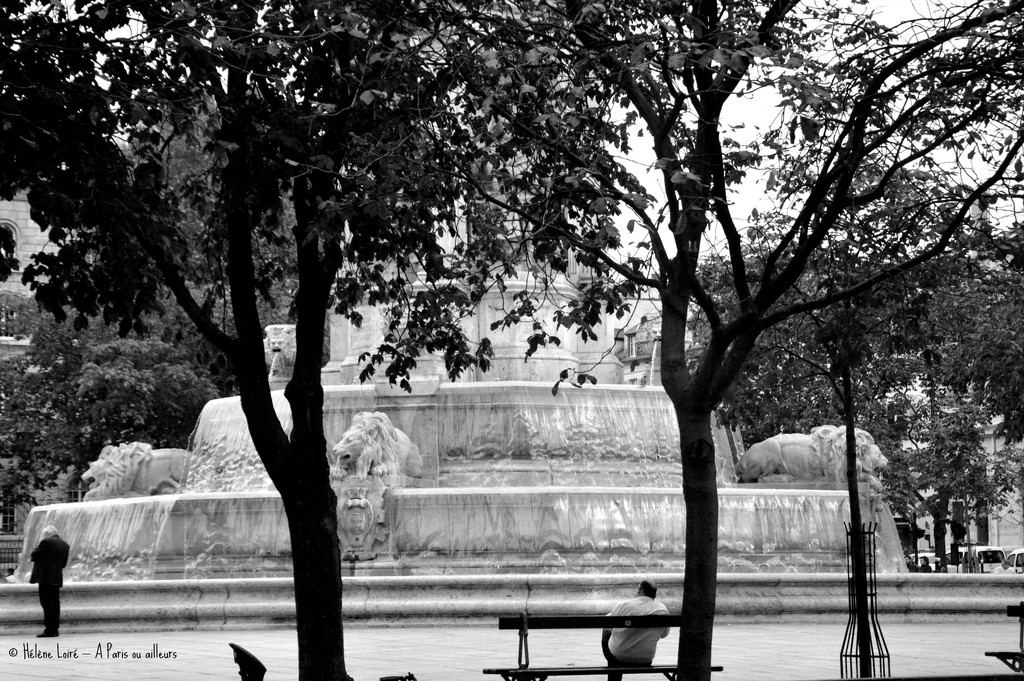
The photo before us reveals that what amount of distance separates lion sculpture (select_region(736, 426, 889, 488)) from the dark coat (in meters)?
10.5

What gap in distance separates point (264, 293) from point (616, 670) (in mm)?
4219

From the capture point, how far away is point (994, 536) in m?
70.4

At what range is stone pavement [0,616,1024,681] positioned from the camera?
12.3 meters

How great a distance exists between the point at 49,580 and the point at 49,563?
0.20 m

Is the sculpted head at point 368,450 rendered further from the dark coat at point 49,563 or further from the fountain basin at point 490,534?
the dark coat at point 49,563

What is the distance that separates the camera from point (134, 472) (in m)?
23.4

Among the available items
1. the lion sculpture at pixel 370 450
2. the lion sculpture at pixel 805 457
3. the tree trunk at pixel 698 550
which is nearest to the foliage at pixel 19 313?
the lion sculpture at pixel 370 450

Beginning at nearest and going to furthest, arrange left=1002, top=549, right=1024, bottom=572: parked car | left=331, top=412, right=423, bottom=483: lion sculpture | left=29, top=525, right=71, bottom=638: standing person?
left=29, top=525, right=71, bottom=638: standing person, left=331, top=412, right=423, bottom=483: lion sculpture, left=1002, top=549, right=1024, bottom=572: parked car

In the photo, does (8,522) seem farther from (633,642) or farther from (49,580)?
(633,642)

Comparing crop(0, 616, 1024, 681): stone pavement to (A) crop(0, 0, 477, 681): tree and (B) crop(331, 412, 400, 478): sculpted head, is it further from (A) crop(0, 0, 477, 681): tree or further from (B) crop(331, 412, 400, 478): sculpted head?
(B) crop(331, 412, 400, 478): sculpted head

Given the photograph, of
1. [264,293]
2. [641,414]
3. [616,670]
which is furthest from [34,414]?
[616,670]

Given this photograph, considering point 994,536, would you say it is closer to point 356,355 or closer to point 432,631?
point 356,355

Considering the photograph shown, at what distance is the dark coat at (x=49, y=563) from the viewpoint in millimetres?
16812

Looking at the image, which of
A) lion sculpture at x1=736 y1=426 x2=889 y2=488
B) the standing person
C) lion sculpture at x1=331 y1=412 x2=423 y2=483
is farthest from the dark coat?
lion sculpture at x1=736 y1=426 x2=889 y2=488
